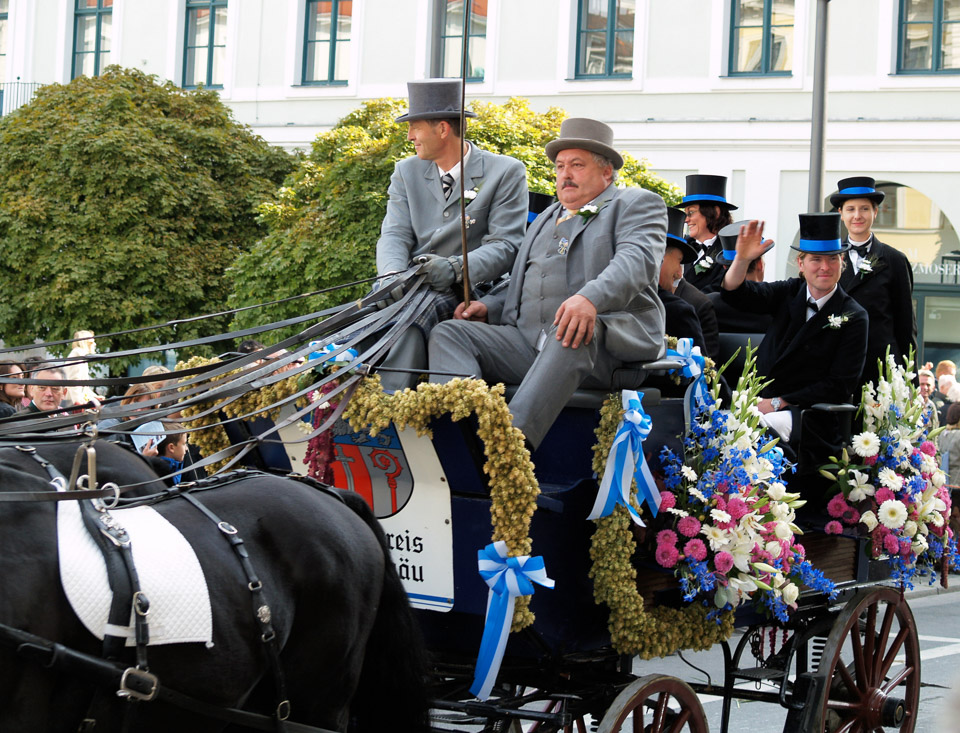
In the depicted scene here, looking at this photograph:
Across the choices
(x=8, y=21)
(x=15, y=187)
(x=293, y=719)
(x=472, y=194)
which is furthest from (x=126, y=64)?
(x=293, y=719)

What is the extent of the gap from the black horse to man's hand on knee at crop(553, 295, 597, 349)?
2.99 feet

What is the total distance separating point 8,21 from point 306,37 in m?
5.99

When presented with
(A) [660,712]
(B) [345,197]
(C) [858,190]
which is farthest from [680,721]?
(B) [345,197]

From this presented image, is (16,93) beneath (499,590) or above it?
above

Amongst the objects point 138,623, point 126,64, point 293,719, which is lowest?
point 293,719

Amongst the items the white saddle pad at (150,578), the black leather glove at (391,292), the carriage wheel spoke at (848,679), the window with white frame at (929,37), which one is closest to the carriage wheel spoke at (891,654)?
the carriage wheel spoke at (848,679)

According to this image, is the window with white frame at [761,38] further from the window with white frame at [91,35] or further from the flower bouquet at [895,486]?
the flower bouquet at [895,486]

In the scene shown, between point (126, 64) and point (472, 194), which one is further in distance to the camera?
point (126, 64)

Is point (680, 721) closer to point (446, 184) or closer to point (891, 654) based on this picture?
point (891, 654)

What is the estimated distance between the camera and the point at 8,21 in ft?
73.9

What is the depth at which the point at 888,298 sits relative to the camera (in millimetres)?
6473

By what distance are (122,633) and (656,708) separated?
203cm

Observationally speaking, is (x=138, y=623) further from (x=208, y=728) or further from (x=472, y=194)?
(x=472, y=194)

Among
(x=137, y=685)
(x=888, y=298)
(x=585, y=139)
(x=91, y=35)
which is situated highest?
(x=91, y=35)
